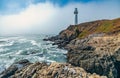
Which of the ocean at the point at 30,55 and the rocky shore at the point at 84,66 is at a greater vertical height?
the rocky shore at the point at 84,66

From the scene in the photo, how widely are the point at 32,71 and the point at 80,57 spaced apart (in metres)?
26.2

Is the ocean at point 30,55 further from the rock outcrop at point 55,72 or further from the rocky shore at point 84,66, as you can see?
the rock outcrop at point 55,72

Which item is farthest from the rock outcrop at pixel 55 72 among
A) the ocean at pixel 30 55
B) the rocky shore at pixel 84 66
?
the ocean at pixel 30 55

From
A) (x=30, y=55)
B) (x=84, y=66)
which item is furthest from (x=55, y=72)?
(x=30, y=55)

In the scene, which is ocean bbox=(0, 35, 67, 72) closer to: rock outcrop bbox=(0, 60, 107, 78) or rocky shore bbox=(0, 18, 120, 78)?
rocky shore bbox=(0, 18, 120, 78)

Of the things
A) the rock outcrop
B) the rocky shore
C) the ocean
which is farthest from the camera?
the ocean

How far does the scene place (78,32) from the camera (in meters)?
142

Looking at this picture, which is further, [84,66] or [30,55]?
[30,55]

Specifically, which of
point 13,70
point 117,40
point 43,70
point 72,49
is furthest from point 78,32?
point 43,70

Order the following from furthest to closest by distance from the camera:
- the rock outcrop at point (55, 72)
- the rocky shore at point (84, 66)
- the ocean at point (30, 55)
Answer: the ocean at point (30, 55) < the rocky shore at point (84, 66) < the rock outcrop at point (55, 72)

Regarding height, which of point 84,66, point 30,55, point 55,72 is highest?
point 55,72

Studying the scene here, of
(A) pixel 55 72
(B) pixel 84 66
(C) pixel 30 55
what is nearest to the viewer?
(A) pixel 55 72

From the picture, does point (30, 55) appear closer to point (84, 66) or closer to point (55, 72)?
point (84, 66)

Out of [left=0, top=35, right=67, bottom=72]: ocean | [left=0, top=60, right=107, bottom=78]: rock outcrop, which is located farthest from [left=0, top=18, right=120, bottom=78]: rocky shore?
[left=0, top=35, right=67, bottom=72]: ocean
